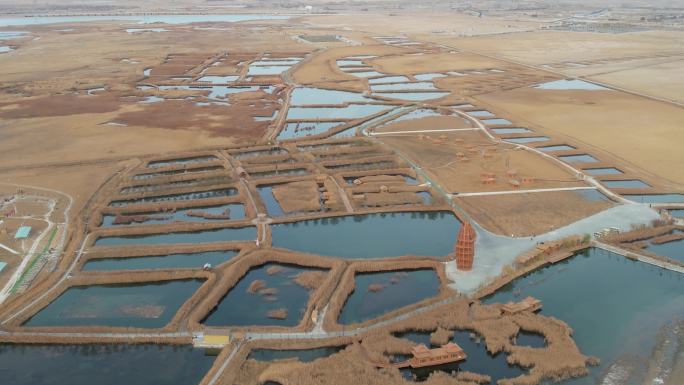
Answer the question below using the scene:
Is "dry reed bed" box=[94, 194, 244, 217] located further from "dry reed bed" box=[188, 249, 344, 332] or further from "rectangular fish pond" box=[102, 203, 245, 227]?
"dry reed bed" box=[188, 249, 344, 332]

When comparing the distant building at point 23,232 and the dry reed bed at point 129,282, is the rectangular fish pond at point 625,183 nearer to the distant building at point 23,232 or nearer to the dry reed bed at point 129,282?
the dry reed bed at point 129,282

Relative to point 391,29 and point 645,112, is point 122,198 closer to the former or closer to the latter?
point 645,112

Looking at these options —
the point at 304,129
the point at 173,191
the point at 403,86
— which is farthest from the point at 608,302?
the point at 403,86

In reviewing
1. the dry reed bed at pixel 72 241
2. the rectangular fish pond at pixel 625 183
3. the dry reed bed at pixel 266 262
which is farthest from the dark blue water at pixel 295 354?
the rectangular fish pond at pixel 625 183

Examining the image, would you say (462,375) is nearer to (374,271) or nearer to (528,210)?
(374,271)

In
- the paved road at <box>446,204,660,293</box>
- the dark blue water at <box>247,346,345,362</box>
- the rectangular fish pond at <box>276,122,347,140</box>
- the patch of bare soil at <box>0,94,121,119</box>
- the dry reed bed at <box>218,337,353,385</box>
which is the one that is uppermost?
the patch of bare soil at <box>0,94,121,119</box>

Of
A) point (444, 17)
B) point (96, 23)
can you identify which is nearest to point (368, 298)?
point (96, 23)

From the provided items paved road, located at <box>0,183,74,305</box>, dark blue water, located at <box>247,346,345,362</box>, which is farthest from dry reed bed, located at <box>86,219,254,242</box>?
dark blue water, located at <box>247,346,345,362</box>
